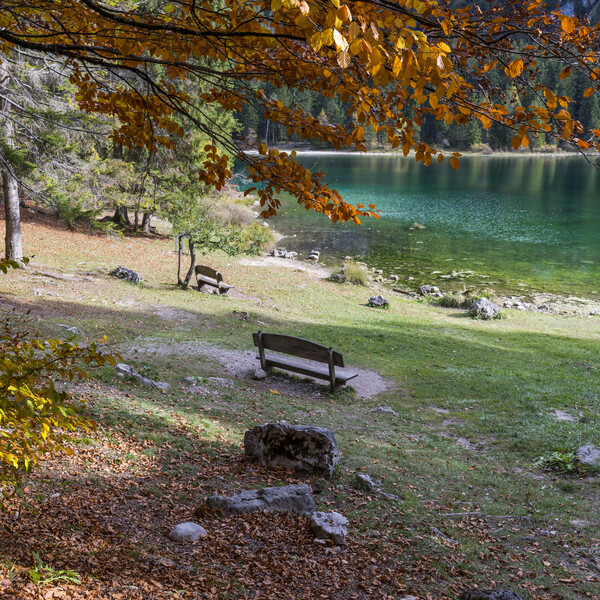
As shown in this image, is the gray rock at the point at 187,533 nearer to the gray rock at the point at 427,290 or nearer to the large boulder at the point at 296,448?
the large boulder at the point at 296,448

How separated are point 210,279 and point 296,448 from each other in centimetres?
1344

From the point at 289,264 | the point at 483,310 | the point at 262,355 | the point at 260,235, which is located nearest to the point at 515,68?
the point at 262,355

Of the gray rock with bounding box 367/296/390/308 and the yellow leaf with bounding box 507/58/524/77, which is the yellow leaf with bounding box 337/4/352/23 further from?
the gray rock with bounding box 367/296/390/308

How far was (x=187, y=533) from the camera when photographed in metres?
4.57

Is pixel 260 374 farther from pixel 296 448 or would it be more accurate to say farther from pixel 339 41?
pixel 339 41

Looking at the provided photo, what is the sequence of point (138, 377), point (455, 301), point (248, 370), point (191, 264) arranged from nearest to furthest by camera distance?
point (138, 377), point (248, 370), point (191, 264), point (455, 301)

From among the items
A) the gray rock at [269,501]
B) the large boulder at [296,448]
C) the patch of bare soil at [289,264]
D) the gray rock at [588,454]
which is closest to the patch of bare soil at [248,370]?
the large boulder at [296,448]

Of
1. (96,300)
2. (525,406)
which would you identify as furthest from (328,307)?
(525,406)

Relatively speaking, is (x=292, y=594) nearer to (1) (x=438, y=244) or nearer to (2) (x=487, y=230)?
(1) (x=438, y=244)

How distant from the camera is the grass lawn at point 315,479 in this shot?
4163 millimetres

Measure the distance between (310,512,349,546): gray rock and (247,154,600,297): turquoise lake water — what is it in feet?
42.1

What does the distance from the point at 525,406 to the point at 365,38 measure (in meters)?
9.29

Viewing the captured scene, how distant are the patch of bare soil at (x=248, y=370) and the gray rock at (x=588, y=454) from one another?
13.4ft

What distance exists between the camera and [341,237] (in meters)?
36.1
